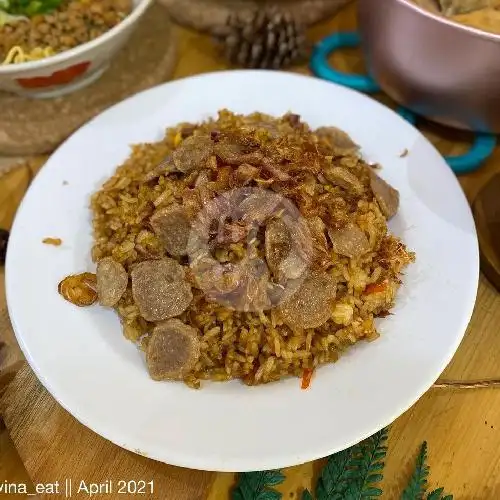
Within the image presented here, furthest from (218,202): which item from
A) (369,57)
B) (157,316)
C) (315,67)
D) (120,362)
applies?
(315,67)

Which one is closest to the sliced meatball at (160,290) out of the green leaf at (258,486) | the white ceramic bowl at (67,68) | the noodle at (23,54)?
the green leaf at (258,486)

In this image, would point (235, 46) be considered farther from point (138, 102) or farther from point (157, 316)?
point (157, 316)

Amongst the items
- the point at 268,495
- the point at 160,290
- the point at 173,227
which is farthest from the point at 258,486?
the point at 173,227

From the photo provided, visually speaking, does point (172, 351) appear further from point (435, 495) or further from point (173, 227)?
point (435, 495)

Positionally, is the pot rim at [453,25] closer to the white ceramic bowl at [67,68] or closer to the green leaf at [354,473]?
the white ceramic bowl at [67,68]

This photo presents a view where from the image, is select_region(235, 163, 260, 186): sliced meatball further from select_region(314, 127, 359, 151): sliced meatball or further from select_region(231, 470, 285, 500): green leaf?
select_region(231, 470, 285, 500): green leaf

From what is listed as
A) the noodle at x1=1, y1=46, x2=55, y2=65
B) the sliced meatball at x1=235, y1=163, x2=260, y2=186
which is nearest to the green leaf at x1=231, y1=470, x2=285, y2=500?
the sliced meatball at x1=235, y1=163, x2=260, y2=186
